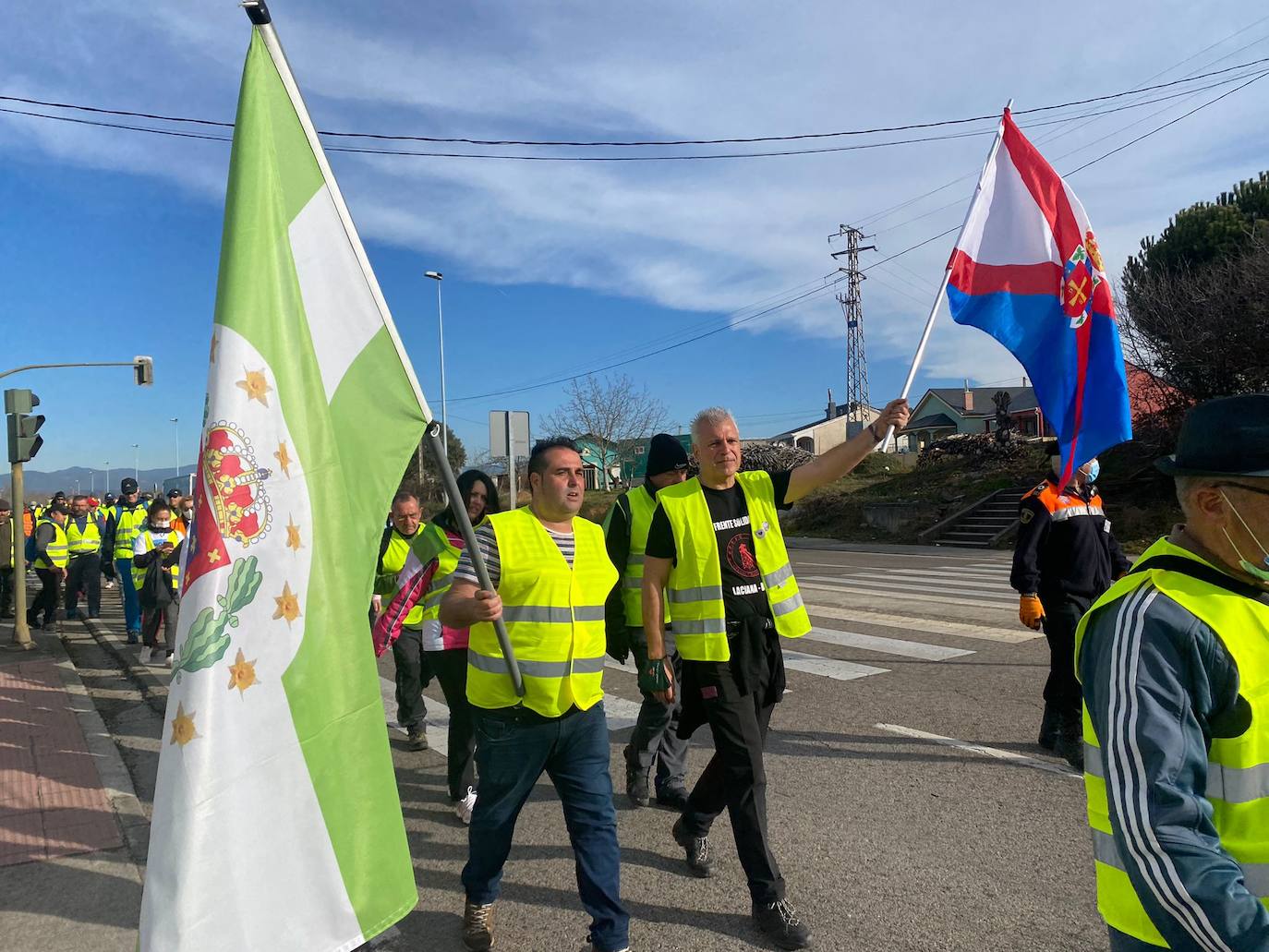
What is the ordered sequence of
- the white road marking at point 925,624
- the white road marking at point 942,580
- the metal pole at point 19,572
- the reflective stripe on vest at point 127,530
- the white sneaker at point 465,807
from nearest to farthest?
1. the white sneaker at point 465,807
2. the white road marking at point 925,624
3. the metal pole at point 19,572
4. the reflective stripe on vest at point 127,530
5. the white road marking at point 942,580

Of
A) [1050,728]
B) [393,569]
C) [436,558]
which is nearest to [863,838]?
[1050,728]

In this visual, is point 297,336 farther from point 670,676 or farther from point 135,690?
point 135,690

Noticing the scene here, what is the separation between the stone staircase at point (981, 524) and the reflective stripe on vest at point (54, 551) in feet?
63.5

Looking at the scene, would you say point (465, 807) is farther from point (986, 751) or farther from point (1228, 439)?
point (1228, 439)

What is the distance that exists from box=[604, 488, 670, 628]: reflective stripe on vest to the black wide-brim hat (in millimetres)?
3466

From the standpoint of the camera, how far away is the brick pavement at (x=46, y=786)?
15.1 ft

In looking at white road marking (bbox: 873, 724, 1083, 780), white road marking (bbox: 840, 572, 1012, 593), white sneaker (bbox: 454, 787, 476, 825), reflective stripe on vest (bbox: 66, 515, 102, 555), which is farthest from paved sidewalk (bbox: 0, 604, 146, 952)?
white road marking (bbox: 840, 572, 1012, 593)

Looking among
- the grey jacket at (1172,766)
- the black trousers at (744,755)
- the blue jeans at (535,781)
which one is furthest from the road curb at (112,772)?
the grey jacket at (1172,766)

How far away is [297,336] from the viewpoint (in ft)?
8.07

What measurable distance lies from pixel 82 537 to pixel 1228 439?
1504cm

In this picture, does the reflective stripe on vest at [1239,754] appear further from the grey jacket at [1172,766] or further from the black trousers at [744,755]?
the black trousers at [744,755]

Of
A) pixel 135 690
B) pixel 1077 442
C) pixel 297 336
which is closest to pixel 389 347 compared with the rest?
pixel 297 336

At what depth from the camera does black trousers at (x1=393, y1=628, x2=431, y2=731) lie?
19.9 ft

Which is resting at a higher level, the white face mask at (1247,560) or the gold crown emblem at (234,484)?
the gold crown emblem at (234,484)
